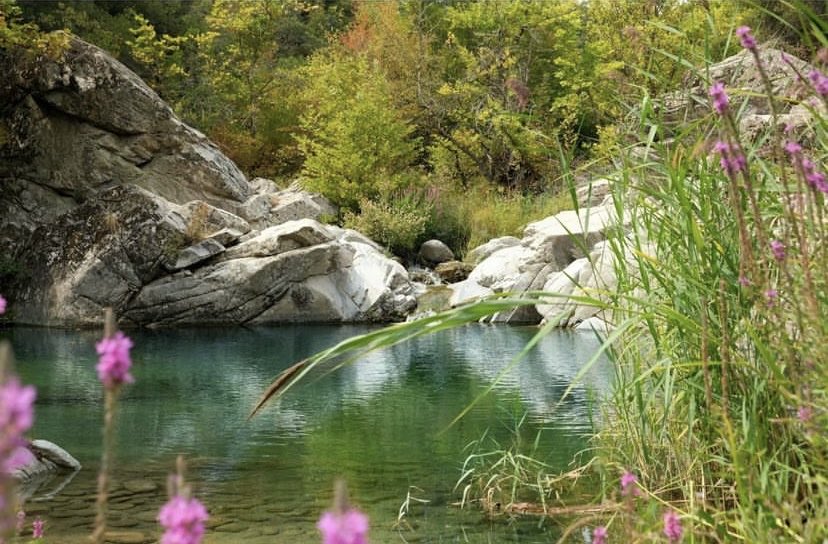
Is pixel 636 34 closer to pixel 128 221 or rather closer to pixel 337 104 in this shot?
pixel 128 221

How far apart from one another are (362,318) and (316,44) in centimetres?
2060

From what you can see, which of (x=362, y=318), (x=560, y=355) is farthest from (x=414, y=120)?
(x=560, y=355)

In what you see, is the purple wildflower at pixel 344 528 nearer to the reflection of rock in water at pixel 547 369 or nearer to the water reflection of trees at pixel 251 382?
the reflection of rock in water at pixel 547 369

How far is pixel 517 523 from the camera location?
5125mm

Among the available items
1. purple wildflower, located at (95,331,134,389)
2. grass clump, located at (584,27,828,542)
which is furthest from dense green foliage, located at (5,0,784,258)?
purple wildflower, located at (95,331,134,389)

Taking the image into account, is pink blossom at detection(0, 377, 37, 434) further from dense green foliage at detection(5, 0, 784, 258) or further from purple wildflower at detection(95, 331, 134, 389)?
dense green foliage at detection(5, 0, 784, 258)

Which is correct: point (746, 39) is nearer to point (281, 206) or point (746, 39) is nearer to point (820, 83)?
point (820, 83)

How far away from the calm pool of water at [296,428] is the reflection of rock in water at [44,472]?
0.11 metres

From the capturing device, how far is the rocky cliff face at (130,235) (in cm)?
1705

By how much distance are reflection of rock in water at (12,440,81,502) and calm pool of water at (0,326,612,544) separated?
0.34 feet

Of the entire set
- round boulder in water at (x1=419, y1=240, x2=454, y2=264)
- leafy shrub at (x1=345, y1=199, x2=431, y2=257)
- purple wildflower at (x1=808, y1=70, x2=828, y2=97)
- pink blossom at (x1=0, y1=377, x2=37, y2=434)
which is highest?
leafy shrub at (x1=345, y1=199, x2=431, y2=257)

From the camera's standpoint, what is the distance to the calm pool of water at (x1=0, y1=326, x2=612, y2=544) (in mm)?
5234

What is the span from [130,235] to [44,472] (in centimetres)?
1139

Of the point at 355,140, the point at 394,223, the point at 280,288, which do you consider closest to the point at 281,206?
the point at 394,223
